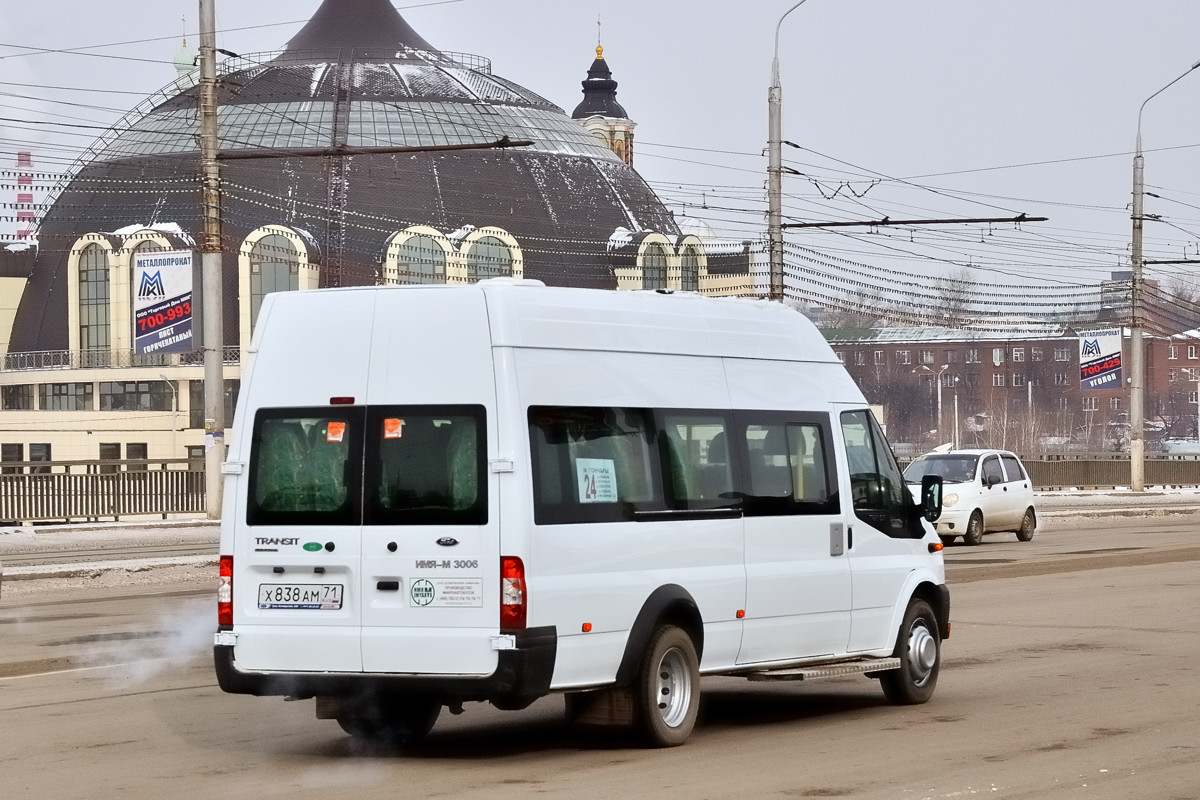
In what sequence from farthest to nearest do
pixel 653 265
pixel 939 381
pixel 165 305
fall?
pixel 939 381, pixel 653 265, pixel 165 305

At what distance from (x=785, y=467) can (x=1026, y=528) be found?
75.4ft

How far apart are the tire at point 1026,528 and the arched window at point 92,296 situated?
6096cm

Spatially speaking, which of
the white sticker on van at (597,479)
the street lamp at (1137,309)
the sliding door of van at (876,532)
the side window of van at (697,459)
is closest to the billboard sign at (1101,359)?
the street lamp at (1137,309)

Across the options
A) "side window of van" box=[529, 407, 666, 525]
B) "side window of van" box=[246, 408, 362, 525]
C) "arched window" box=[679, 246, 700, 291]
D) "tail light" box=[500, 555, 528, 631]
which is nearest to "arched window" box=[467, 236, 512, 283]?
"arched window" box=[679, 246, 700, 291]

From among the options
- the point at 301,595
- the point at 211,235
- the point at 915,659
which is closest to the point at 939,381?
the point at 211,235

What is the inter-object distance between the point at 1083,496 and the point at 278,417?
48.3m

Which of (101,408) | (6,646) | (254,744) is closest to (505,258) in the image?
(101,408)

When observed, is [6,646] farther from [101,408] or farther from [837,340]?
[837,340]

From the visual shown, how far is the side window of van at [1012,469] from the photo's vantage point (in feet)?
105

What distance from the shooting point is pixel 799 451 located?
35.4ft

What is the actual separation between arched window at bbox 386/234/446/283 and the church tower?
126 feet

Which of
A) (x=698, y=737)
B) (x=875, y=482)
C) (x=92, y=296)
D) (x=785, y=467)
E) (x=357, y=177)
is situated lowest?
(x=698, y=737)

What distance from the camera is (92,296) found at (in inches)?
3374

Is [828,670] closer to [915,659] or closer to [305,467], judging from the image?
[915,659]
